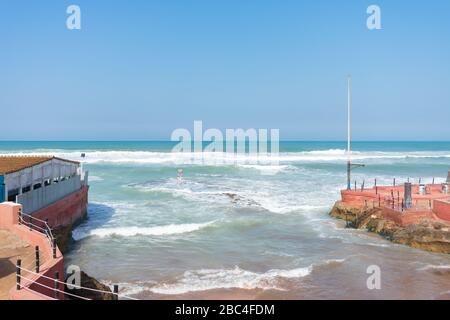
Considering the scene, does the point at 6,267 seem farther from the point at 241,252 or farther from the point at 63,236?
the point at 241,252

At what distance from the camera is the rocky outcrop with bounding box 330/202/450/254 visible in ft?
61.5

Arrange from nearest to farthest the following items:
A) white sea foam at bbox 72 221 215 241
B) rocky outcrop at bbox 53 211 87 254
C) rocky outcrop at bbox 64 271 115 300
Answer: rocky outcrop at bbox 64 271 115 300, rocky outcrop at bbox 53 211 87 254, white sea foam at bbox 72 221 215 241

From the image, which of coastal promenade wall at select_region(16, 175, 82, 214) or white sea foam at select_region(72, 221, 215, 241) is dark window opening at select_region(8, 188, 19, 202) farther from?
white sea foam at select_region(72, 221, 215, 241)

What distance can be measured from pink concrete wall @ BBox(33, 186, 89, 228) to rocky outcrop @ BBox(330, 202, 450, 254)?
598 inches

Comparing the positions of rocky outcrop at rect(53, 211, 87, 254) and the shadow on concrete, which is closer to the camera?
the shadow on concrete

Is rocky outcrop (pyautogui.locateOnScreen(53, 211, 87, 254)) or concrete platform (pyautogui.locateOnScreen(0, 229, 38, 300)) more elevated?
concrete platform (pyautogui.locateOnScreen(0, 229, 38, 300))

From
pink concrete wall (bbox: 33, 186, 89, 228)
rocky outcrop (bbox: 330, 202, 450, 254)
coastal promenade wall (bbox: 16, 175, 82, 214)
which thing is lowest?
rocky outcrop (bbox: 330, 202, 450, 254)

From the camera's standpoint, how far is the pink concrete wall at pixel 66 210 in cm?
1850

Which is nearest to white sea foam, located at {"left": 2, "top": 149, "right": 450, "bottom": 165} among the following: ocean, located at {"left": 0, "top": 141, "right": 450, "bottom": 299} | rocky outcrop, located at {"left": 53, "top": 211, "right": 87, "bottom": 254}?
ocean, located at {"left": 0, "top": 141, "right": 450, "bottom": 299}

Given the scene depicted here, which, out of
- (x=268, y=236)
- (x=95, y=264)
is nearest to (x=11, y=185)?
(x=95, y=264)

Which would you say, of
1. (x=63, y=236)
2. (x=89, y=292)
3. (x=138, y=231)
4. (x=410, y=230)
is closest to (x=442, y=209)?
(x=410, y=230)

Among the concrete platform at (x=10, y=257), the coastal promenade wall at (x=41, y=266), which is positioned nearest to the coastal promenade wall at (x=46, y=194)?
Result: the coastal promenade wall at (x=41, y=266)

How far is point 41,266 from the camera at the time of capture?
1040 cm
